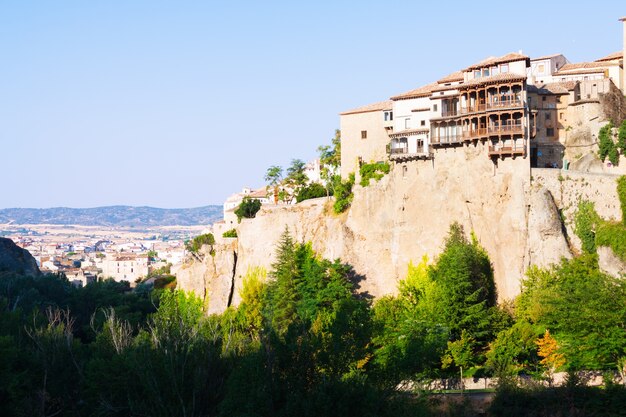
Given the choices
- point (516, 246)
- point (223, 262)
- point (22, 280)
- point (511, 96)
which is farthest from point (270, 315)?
point (22, 280)

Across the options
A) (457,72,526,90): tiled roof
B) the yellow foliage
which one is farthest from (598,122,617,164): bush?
the yellow foliage

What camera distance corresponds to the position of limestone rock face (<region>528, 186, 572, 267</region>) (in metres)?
57.1

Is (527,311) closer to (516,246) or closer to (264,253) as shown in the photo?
(516,246)

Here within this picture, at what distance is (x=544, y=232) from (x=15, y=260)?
86902 mm

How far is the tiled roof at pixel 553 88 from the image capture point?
6338 centimetres

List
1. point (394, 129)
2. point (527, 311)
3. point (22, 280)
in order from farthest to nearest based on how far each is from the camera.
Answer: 1. point (22, 280)
2. point (394, 129)
3. point (527, 311)

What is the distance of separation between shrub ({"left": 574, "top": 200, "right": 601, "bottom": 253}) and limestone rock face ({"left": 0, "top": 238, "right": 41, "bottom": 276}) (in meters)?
80.4

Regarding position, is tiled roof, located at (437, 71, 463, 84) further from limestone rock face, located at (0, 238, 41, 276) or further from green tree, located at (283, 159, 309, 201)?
limestone rock face, located at (0, 238, 41, 276)

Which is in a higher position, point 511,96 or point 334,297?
point 511,96

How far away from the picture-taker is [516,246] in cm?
5881

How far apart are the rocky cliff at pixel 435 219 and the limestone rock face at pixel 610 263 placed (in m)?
2.60

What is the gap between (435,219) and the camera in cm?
6369

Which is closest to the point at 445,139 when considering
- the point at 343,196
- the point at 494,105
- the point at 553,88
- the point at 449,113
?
the point at 449,113

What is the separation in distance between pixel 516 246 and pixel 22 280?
5329 centimetres
